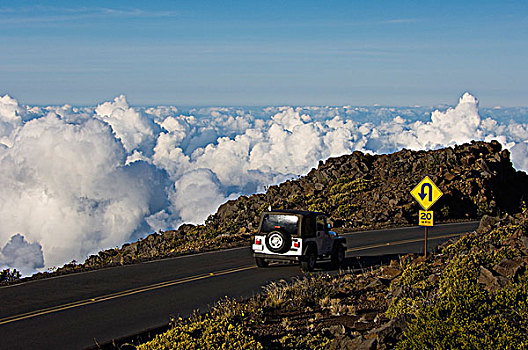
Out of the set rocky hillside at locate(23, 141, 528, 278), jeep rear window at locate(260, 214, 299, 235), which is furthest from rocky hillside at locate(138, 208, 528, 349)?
rocky hillside at locate(23, 141, 528, 278)

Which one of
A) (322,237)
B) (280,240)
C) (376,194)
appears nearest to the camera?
(280,240)

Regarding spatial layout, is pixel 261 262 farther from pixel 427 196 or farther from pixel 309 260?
pixel 427 196

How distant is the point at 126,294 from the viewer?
15.2 meters

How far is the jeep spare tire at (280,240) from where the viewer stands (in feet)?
56.1

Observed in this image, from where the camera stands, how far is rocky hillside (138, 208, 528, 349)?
7777 mm

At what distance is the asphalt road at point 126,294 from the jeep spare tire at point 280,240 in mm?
788

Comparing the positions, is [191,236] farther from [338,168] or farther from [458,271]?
[458,271]

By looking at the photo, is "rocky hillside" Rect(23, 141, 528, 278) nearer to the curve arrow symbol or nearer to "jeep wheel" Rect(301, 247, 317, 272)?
"jeep wheel" Rect(301, 247, 317, 272)

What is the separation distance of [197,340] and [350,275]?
26.8 ft

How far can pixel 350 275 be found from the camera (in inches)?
639

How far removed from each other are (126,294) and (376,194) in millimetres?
22910

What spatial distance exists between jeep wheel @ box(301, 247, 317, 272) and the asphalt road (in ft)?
1.29

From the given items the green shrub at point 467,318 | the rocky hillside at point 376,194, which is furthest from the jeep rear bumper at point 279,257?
the rocky hillside at point 376,194

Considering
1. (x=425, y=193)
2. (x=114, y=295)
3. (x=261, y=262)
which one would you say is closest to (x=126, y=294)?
(x=114, y=295)
